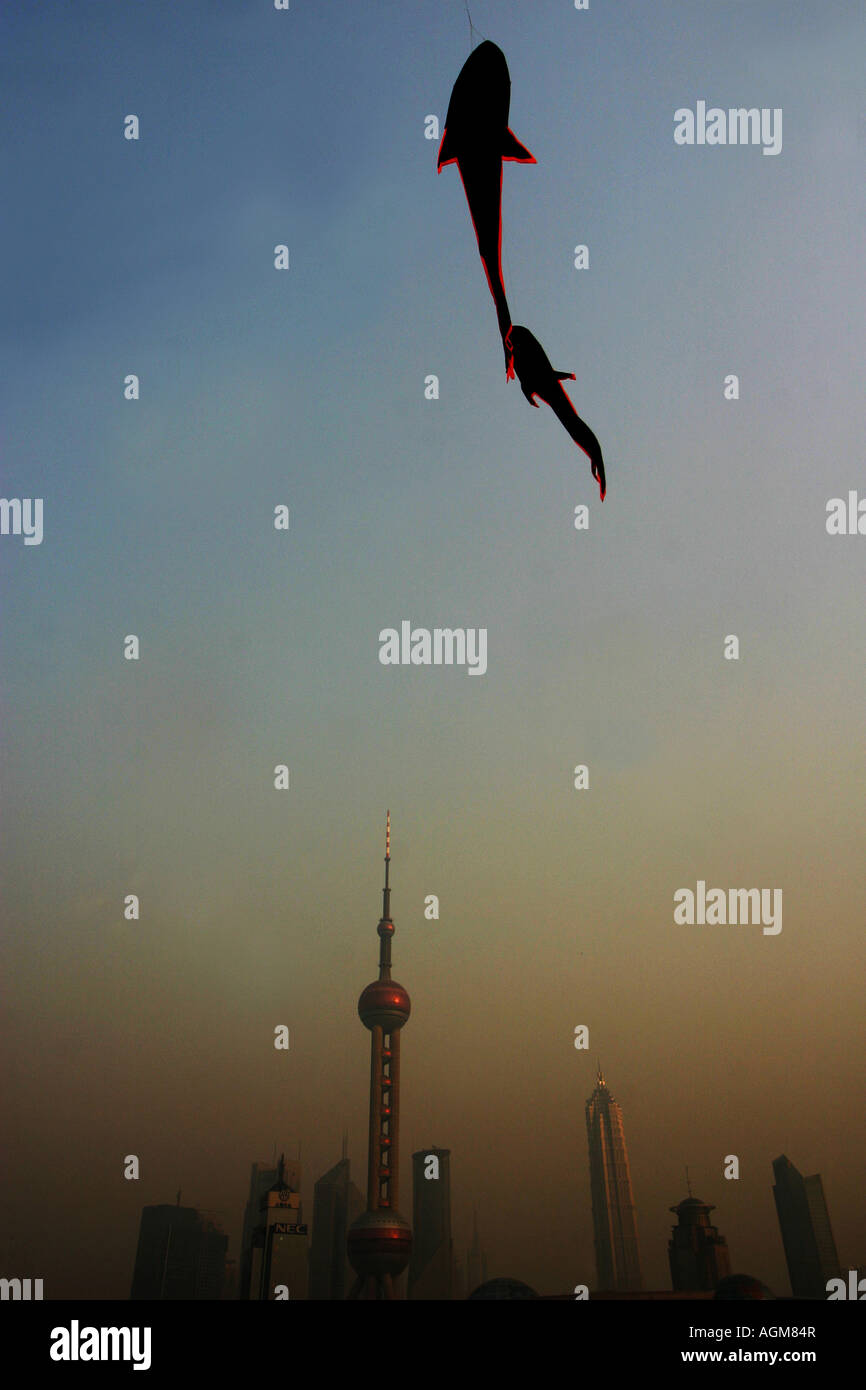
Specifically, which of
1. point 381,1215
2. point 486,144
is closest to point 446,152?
point 486,144

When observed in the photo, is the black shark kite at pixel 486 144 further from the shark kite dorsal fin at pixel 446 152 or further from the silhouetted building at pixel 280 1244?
the silhouetted building at pixel 280 1244

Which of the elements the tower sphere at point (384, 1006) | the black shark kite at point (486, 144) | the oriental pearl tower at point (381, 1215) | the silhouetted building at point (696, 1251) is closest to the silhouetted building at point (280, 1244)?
the oriental pearl tower at point (381, 1215)

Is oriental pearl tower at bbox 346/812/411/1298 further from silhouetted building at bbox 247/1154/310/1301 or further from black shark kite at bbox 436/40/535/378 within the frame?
black shark kite at bbox 436/40/535/378

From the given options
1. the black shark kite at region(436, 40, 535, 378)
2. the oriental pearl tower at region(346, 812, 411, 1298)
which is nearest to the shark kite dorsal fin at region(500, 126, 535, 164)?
the black shark kite at region(436, 40, 535, 378)
